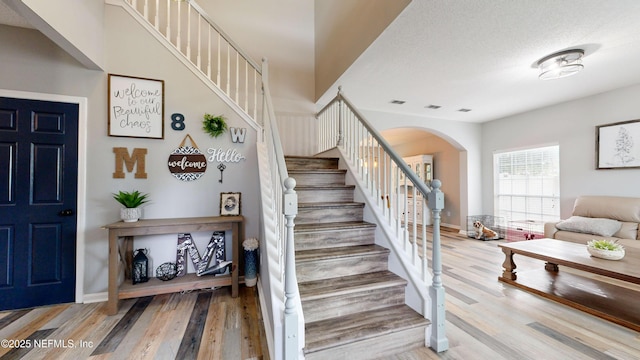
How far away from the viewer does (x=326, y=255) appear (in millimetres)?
2125

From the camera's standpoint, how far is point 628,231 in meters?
3.30

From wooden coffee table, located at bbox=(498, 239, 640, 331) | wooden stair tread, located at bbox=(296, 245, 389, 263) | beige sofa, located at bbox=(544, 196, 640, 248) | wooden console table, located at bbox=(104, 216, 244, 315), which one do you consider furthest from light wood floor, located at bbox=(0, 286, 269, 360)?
beige sofa, located at bbox=(544, 196, 640, 248)

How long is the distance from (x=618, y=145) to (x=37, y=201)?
24.4 feet

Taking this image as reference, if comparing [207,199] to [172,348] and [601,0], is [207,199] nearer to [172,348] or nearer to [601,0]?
[172,348]

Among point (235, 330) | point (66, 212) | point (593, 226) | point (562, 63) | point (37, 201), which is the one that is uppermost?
point (562, 63)

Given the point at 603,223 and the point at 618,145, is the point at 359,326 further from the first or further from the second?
the point at 618,145

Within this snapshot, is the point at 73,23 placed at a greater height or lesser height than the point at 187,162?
greater

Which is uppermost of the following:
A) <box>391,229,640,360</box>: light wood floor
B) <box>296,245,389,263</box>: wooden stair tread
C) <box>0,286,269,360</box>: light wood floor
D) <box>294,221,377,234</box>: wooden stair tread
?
<box>294,221,377,234</box>: wooden stair tread

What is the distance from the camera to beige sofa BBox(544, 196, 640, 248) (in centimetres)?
331

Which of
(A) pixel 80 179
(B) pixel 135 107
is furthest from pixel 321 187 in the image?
(A) pixel 80 179

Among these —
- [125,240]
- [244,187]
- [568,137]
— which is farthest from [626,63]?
[125,240]

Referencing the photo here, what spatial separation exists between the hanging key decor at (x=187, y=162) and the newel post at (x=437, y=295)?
2.49m

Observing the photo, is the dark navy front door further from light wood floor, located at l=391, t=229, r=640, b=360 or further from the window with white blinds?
the window with white blinds

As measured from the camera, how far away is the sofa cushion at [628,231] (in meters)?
3.28
